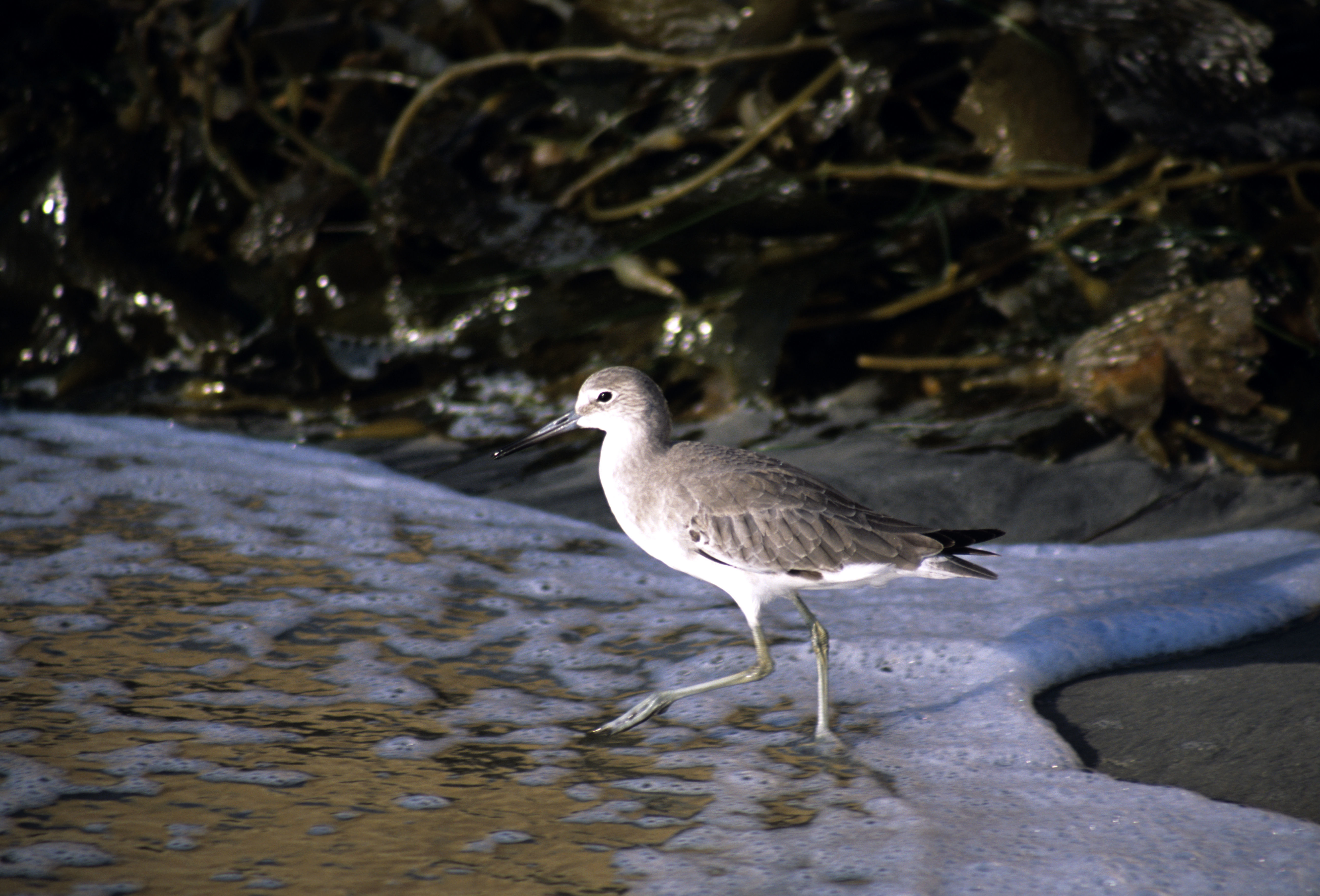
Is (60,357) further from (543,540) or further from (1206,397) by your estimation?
(1206,397)

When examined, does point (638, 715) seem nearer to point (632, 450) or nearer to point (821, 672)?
point (821, 672)

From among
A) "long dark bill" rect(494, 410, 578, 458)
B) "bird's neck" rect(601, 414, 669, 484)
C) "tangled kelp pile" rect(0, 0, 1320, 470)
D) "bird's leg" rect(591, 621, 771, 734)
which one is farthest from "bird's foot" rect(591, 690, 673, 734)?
"tangled kelp pile" rect(0, 0, 1320, 470)

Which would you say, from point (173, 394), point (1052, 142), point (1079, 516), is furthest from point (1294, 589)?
point (173, 394)

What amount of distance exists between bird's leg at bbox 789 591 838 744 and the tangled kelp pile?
135 cm

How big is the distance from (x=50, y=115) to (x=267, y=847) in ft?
14.2

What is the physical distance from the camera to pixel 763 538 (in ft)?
8.32

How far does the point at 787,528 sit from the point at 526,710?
732mm

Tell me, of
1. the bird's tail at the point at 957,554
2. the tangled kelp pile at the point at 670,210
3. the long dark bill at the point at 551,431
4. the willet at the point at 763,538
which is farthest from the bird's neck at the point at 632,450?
the tangled kelp pile at the point at 670,210

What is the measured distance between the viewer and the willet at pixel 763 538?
2.50 meters

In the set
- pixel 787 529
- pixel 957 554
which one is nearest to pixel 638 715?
pixel 787 529

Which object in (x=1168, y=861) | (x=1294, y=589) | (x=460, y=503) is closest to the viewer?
(x=1168, y=861)

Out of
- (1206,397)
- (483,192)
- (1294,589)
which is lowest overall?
(1294,589)

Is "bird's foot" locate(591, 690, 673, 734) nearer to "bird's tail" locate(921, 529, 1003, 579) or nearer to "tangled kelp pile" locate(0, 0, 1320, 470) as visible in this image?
"bird's tail" locate(921, 529, 1003, 579)

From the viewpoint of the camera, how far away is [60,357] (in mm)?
4750
